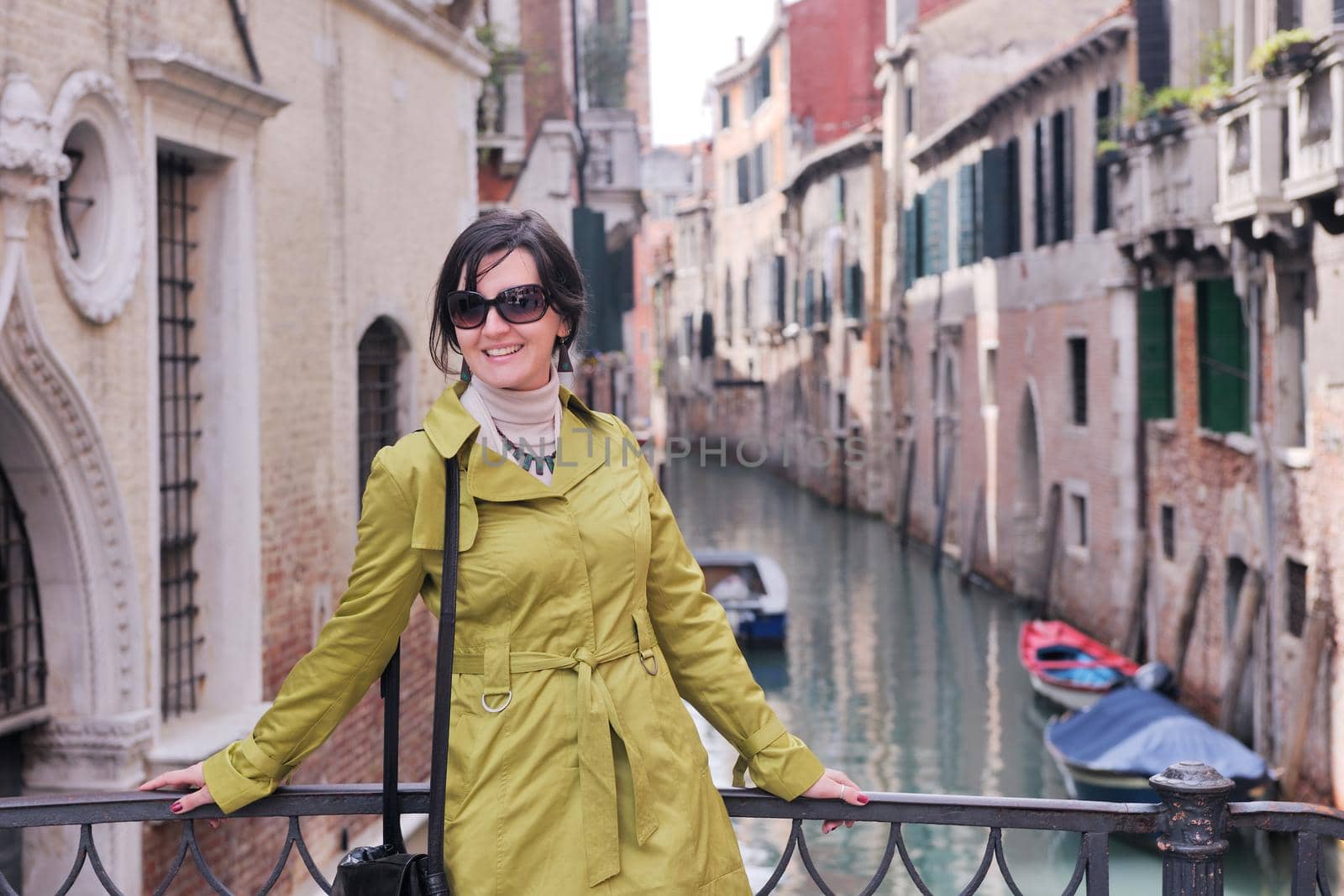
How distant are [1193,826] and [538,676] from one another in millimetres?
1116

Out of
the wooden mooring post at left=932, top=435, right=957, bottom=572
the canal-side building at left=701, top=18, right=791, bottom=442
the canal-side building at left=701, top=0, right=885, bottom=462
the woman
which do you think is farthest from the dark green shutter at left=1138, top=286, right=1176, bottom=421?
the canal-side building at left=701, top=18, right=791, bottom=442

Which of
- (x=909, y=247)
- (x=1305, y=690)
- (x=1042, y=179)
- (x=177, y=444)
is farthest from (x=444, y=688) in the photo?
(x=909, y=247)

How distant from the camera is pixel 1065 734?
11562 millimetres

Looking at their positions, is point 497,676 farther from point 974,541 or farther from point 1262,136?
point 974,541

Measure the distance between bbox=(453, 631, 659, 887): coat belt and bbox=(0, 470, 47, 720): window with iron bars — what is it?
3.68 meters

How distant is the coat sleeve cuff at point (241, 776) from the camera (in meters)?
2.46

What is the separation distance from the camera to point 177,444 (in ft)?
21.2

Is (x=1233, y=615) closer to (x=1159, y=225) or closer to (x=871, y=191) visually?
(x=1159, y=225)

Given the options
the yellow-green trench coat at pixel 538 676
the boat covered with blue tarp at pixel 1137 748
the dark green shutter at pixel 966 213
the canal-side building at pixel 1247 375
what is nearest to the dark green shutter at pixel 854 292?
the dark green shutter at pixel 966 213

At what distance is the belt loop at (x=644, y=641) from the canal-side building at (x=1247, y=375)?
7677 mm

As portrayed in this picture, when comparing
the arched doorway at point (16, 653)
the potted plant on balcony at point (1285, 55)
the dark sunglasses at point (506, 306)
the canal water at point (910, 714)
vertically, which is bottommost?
the canal water at point (910, 714)

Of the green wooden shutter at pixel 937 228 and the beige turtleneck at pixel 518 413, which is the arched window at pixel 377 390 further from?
the green wooden shutter at pixel 937 228

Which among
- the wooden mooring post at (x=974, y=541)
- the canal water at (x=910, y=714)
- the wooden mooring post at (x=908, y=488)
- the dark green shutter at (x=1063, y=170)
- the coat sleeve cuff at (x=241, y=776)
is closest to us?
the coat sleeve cuff at (x=241, y=776)

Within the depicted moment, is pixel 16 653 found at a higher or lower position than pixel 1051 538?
higher
